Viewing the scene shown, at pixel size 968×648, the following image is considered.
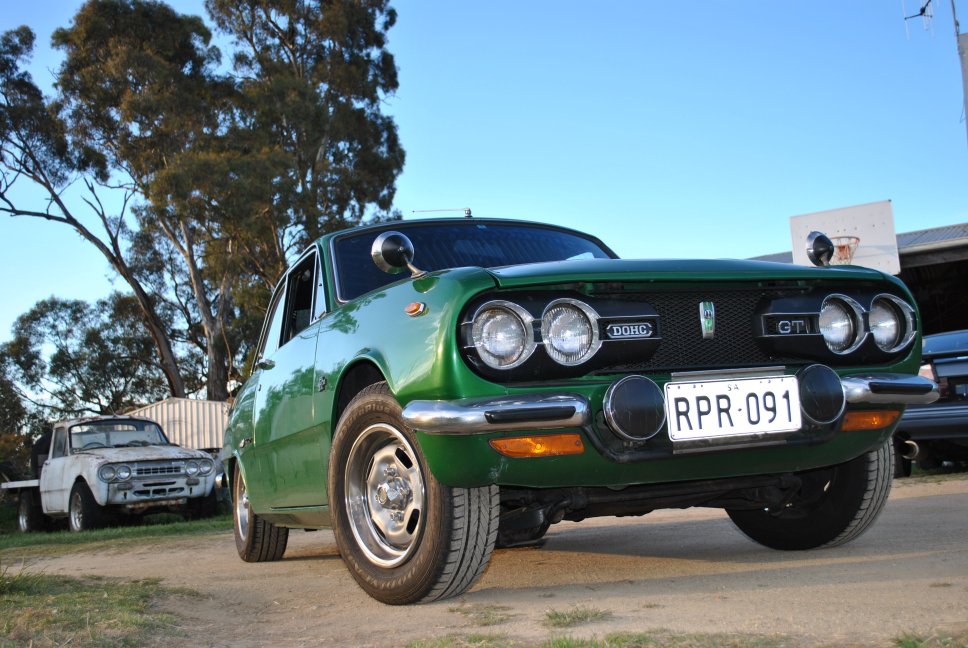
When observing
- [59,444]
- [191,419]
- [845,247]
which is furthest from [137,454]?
[191,419]

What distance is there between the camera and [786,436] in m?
3.23

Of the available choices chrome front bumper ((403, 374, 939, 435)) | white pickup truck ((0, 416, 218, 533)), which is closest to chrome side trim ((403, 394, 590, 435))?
chrome front bumper ((403, 374, 939, 435))

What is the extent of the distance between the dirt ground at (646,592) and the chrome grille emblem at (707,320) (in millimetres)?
866

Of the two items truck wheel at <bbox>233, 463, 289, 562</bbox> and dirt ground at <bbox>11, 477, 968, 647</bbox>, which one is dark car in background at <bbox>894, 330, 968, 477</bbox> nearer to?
dirt ground at <bbox>11, 477, 968, 647</bbox>

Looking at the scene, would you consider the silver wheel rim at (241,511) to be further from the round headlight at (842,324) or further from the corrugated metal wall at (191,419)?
the corrugated metal wall at (191,419)

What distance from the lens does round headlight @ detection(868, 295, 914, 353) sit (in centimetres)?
358

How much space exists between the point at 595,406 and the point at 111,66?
27.7m

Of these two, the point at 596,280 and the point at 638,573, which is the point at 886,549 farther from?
the point at 596,280

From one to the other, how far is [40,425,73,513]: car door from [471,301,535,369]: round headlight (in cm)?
1100

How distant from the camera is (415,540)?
319 centimetres

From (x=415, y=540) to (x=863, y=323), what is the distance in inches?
70.9

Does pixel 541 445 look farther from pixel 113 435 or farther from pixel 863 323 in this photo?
pixel 113 435

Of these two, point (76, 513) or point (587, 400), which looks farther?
point (76, 513)

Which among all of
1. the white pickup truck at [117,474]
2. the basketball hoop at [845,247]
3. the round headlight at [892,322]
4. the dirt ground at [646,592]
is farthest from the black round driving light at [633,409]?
the basketball hoop at [845,247]
